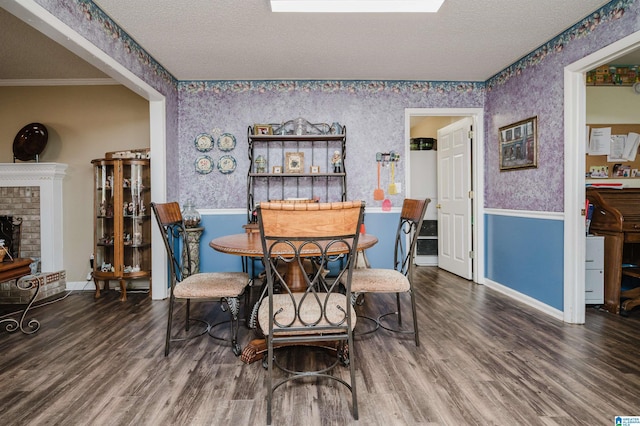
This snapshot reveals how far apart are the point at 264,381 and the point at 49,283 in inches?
125

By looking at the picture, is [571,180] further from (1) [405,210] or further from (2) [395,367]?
(2) [395,367]

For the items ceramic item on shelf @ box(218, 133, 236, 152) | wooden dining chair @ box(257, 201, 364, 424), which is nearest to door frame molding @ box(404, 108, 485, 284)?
ceramic item on shelf @ box(218, 133, 236, 152)

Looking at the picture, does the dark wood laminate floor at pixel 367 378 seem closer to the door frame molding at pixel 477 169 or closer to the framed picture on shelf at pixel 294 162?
the door frame molding at pixel 477 169

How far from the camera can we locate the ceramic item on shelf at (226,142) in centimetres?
403

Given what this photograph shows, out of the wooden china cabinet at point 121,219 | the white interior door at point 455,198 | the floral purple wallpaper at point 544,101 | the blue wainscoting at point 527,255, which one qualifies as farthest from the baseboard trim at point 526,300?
the wooden china cabinet at point 121,219

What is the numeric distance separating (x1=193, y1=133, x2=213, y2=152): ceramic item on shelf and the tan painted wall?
1.94 feet

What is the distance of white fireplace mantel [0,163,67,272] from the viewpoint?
12.7 feet

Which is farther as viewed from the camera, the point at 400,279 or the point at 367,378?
the point at 400,279

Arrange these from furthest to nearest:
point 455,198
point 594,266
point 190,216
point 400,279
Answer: point 455,198
point 190,216
point 594,266
point 400,279

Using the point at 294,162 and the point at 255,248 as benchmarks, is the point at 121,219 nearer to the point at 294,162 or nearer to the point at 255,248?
the point at 294,162

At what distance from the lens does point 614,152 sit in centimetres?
375

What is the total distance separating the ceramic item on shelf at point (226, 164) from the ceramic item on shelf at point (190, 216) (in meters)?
0.53

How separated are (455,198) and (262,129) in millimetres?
2593

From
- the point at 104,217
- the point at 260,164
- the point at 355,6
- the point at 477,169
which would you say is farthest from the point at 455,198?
the point at 104,217
